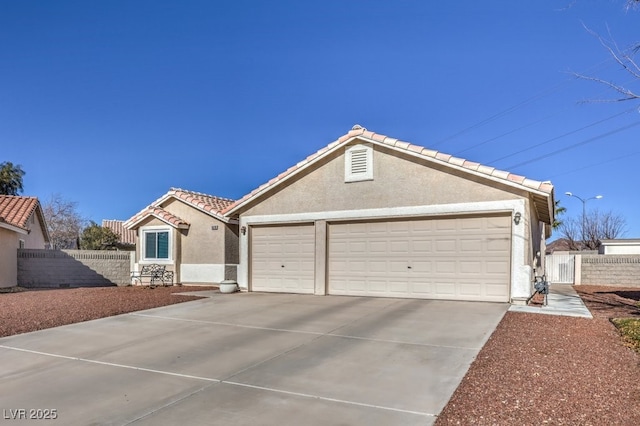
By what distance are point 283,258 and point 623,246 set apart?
24.6 metres

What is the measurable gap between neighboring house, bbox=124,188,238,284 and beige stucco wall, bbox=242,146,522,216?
329 cm

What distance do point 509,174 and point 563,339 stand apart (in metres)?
5.22

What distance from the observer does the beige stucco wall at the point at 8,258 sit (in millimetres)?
17078

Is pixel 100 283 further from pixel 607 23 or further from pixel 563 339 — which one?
pixel 607 23

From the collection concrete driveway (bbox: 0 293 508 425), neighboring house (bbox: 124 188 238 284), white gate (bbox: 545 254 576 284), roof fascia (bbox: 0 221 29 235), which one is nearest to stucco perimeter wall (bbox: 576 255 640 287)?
white gate (bbox: 545 254 576 284)

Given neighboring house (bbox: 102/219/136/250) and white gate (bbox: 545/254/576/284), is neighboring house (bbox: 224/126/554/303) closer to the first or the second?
white gate (bbox: 545/254/576/284)

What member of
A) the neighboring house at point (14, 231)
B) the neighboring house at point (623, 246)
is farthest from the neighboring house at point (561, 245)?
the neighboring house at point (14, 231)

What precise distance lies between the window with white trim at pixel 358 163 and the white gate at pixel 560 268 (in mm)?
12548

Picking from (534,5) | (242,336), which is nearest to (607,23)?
(534,5)

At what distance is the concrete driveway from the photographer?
432 centimetres

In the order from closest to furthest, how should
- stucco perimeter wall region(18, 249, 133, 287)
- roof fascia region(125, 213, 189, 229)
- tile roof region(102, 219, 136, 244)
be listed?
roof fascia region(125, 213, 189, 229)
stucco perimeter wall region(18, 249, 133, 287)
tile roof region(102, 219, 136, 244)

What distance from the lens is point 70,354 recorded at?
21.9 feet

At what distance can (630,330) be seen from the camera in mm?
7781

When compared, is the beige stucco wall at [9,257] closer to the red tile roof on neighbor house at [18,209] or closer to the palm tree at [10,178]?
the red tile roof on neighbor house at [18,209]
